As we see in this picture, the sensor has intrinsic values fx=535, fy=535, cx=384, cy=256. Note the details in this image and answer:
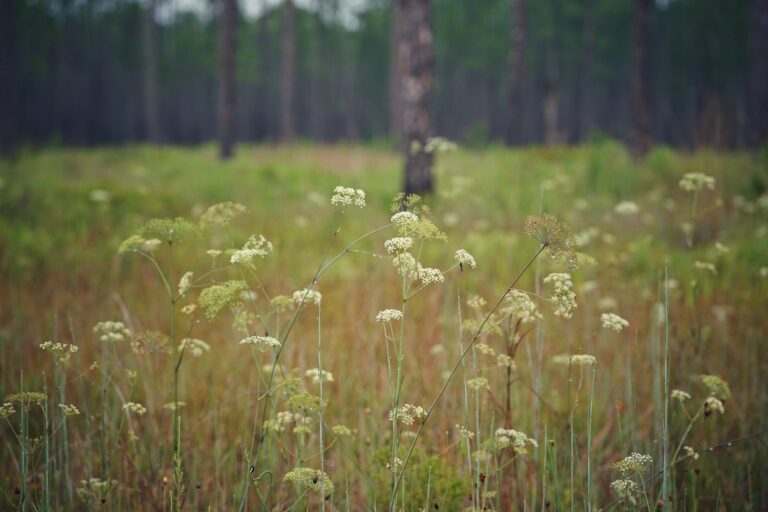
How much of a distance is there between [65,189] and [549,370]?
7097mm

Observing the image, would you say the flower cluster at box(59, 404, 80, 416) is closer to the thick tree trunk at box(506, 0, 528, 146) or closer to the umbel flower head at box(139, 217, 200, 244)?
the umbel flower head at box(139, 217, 200, 244)

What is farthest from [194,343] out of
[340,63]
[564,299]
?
[340,63]

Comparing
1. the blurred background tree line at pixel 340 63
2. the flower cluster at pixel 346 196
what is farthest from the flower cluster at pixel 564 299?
the blurred background tree line at pixel 340 63

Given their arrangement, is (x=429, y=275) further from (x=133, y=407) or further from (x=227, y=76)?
(x=227, y=76)

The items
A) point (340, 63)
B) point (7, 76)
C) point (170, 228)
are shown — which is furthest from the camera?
point (340, 63)

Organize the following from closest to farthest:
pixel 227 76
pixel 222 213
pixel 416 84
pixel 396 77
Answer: pixel 222 213, pixel 416 84, pixel 227 76, pixel 396 77

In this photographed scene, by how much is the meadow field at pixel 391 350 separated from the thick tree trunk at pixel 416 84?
1.89ft

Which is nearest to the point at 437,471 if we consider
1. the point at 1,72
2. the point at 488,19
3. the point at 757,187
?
the point at 757,187

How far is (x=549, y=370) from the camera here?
3.15m

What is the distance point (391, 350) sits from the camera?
335 centimetres

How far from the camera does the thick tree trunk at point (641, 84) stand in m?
10.4

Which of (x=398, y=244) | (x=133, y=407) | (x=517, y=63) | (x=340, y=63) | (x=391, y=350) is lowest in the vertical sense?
(x=391, y=350)

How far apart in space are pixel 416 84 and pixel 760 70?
25.8 feet

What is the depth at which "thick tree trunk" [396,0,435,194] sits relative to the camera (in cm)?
716
